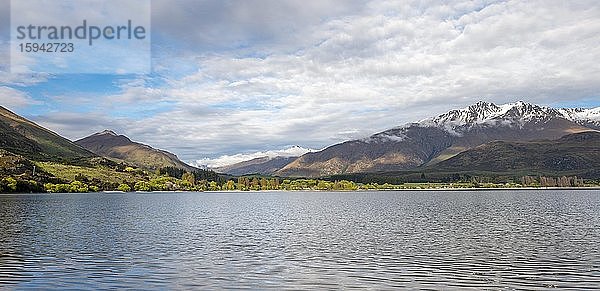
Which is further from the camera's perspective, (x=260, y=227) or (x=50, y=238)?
(x=260, y=227)

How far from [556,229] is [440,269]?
35929 millimetres

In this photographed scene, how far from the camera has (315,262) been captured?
43.6 m

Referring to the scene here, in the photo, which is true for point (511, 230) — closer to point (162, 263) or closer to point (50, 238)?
point (162, 263)

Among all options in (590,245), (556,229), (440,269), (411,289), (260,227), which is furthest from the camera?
(260,227)

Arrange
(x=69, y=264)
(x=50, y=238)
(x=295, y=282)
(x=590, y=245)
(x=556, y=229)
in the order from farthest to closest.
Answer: (x=556, y=229)
(x=50, y=238)
(x=590, y=245)
(x=69, y=264)
(x=295, y=282)

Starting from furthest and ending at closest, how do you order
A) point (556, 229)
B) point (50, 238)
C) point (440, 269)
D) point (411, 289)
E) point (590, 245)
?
point (556, 229) → point (50, 238) → point (590, 245) → point (440, 269) → point (411, 289)

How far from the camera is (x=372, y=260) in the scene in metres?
44.5

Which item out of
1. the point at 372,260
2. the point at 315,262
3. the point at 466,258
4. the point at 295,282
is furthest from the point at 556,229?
the point at 295,282

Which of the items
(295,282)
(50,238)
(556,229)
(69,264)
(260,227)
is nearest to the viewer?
(295,282)

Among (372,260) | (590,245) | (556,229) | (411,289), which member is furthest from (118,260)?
(556,229)

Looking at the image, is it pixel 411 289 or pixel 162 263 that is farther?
pixel 162 263

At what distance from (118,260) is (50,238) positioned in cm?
2182

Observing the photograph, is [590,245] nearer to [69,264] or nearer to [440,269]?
[440,269]

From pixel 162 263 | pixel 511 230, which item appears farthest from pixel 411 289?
pixel 511 230
